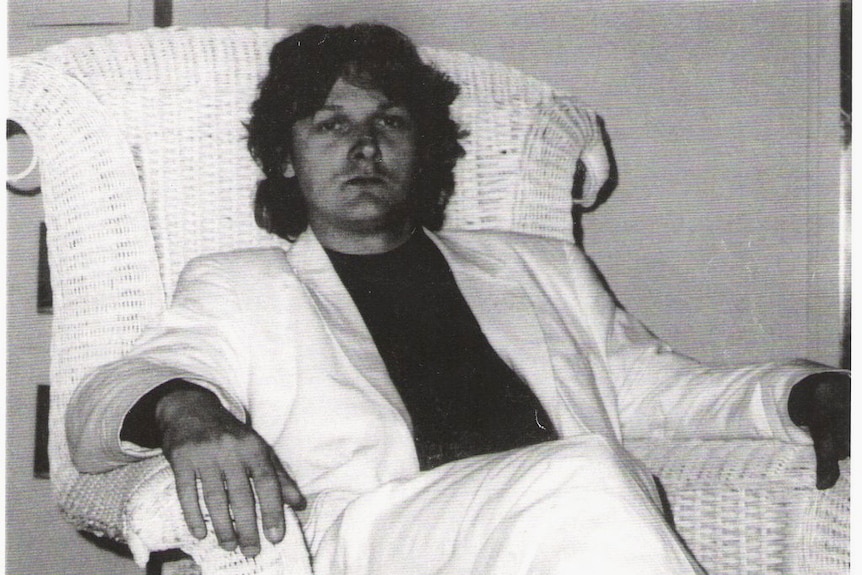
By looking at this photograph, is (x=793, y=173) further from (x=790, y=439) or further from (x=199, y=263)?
(x=199, y=263)

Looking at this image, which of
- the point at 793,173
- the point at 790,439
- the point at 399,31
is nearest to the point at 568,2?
the point at 399,31

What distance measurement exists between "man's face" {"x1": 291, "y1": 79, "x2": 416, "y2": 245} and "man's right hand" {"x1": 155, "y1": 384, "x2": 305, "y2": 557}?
42 cm

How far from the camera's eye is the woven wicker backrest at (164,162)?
3.29 feet

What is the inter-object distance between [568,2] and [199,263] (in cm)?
64

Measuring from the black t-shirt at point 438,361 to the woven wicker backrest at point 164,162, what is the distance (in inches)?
5.3

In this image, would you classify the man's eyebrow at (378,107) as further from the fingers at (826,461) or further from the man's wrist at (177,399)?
the fingers at (826,461)

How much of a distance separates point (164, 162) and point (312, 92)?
0.20 m

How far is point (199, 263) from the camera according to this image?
1.04 metres

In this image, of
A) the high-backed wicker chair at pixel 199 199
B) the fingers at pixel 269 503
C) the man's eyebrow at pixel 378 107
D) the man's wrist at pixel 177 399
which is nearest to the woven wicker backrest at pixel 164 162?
the high-backed wicker chair at pixel 199 199

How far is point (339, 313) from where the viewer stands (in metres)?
1.02

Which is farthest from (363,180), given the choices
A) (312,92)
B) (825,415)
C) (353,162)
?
(825,415)

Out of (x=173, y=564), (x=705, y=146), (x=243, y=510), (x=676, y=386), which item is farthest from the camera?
(x=705, y=146)

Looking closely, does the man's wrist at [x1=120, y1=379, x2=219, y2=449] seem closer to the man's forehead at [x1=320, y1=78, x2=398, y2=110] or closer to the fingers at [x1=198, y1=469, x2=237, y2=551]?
the fingers at [x1=198, y1=469, x2=237, y2=551]

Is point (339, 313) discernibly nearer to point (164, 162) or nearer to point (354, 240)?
point (354, 240)
